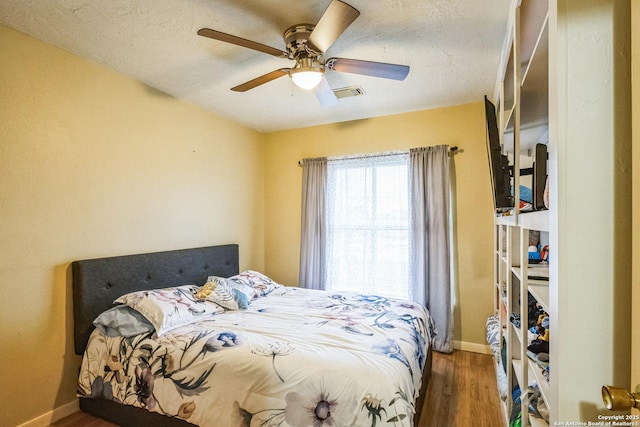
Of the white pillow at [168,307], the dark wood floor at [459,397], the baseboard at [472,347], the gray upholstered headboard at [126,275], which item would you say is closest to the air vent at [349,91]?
the gray upholstered headboard at [126,275]

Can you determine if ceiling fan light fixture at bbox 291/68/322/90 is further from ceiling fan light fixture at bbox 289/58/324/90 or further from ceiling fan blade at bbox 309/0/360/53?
ceiling fan blade at bbox 309/0/360/53

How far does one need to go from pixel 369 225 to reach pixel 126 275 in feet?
8.09

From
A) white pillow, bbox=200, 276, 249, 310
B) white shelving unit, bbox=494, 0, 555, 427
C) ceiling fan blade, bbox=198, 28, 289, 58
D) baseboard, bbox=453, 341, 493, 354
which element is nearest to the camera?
white shelving unit, bbox=494, 0, 555, 427

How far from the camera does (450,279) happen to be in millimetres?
3125

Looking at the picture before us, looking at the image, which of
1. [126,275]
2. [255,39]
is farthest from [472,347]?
[255,39]

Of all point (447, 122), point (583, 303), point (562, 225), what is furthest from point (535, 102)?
point (447, 122)

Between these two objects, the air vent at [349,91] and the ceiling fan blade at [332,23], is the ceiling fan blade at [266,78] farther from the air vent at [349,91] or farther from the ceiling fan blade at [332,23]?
the air vent at [349,91]

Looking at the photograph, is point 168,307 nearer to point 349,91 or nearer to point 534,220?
point 534,220

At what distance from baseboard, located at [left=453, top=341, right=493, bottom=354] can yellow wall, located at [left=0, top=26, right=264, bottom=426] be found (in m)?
3.04

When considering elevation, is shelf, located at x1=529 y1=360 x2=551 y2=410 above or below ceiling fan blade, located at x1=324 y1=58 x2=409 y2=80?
below

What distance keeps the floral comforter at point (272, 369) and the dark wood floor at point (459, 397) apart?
38 cm

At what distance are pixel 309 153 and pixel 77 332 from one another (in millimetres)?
2883

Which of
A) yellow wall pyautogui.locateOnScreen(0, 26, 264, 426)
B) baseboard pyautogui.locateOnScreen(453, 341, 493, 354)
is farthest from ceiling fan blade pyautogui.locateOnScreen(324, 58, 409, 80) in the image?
baseboard pyautogui.locateOnScreen(453, 341, 493, 354)

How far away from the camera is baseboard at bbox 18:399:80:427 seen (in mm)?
1937
